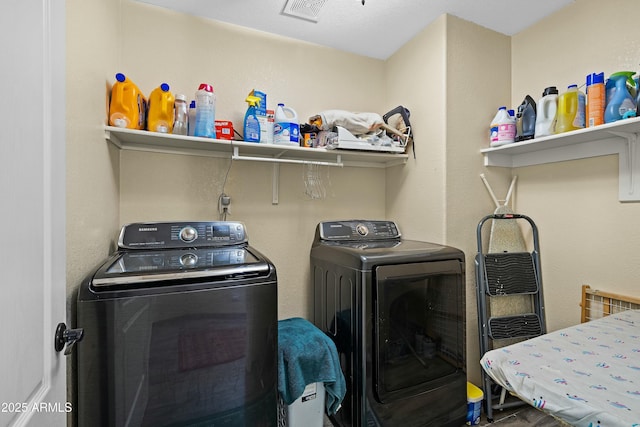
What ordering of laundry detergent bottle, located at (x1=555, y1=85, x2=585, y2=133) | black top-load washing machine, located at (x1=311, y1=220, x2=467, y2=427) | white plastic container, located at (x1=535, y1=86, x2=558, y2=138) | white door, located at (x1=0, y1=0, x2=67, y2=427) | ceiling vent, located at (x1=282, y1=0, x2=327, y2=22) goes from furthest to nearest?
ceiling vent, located at (x1=282, y1=0, x2=327, y2=22), white plastic container, located at (x1=535, y1=86, x2=558, y2=138), laundry detergent bottle, located at (x1=555, y1=85, x2=585, y2=133), black top-load washing machine, located at (x1=311, y1=220, x2=467, y2=427), white door, located at (x1=0, y1=0, x2=67, y2=427)

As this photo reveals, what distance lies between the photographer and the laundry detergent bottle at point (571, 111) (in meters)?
1.68

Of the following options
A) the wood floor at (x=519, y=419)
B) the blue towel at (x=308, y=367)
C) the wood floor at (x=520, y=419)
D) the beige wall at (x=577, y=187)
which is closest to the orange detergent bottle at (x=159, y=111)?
→ the blue towel at (x=308, y=367)

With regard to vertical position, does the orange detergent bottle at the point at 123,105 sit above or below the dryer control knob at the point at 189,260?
above

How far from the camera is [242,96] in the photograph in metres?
2.16

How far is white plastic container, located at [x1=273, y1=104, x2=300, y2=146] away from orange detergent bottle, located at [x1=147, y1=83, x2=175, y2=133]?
0.66 m

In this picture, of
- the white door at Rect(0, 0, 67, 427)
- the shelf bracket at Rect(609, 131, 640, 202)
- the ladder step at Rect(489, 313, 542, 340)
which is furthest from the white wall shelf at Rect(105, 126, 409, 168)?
the ladder step at Rect(489, 313, 542, 340)

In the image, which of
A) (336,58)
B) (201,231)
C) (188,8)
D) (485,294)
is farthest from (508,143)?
(188,8)

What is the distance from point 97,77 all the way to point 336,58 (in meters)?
1.74

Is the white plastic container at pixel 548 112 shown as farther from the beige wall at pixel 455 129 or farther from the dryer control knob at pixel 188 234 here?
the dryer control knob at pixel 188 234

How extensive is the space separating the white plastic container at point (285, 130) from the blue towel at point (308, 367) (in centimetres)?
124

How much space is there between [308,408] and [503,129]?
218 centimetres

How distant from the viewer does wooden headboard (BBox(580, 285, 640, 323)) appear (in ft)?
5.28

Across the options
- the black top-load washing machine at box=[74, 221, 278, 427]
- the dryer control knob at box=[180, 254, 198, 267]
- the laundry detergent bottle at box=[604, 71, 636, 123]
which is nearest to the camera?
the black top-load washing machine at box=[74, 221, 278, 427]

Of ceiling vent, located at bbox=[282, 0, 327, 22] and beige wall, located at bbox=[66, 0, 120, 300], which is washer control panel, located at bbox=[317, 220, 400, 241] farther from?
ceiling vent, located at bbox=[282, 0, 327, 22]
